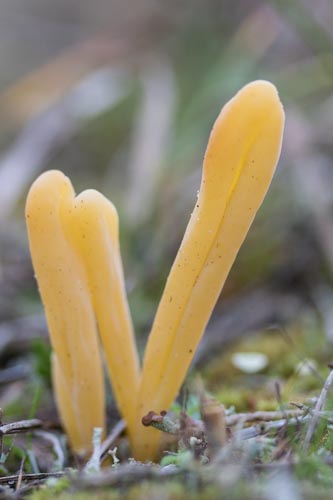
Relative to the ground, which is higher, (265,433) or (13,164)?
(13,164)

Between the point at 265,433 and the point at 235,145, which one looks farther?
the point at 265,433

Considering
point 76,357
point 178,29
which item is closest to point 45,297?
point 76,357

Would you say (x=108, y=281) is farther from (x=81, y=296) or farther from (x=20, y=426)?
(x=20, y=426)

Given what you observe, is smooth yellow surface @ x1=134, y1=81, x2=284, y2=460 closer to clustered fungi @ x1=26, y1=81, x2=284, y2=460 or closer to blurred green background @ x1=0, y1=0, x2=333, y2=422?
clustered fungi @ x1=26, y1=81, x2=284, y2=460

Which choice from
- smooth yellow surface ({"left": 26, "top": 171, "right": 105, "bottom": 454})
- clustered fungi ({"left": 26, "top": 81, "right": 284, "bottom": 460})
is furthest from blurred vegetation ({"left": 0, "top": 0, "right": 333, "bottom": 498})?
clustered fungi ({"left": 26, "top": 81, "right": 284, "bottom": 460})

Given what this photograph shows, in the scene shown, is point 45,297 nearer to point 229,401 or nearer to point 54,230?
point 54,230

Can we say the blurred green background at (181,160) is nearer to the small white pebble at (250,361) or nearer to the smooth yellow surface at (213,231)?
the small white pebble at (250,361)

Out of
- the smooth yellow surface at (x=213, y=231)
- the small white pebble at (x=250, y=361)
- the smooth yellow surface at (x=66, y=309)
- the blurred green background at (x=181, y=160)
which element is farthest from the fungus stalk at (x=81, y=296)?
the small white pebble at (x=250, y=361)
